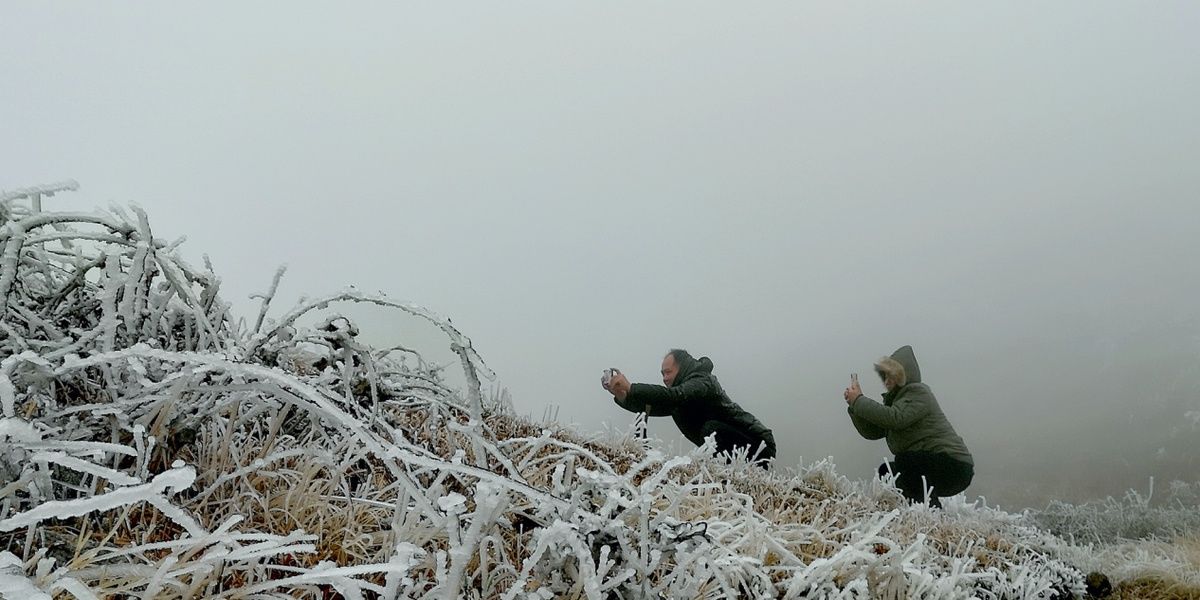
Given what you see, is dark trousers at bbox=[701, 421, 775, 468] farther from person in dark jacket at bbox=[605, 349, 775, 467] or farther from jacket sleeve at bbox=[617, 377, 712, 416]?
jacket sleeve at bbox=[617, 377, 712, 416]

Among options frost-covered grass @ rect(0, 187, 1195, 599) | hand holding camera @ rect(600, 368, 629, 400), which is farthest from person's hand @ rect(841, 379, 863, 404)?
frost-covered grass @ rect(0, 187, 1195, 599)

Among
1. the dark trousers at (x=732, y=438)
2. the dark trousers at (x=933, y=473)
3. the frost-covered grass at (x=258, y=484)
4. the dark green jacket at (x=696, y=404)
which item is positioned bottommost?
the dark trousers at (x=933, y=473)

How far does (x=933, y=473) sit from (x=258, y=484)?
19.4 ft

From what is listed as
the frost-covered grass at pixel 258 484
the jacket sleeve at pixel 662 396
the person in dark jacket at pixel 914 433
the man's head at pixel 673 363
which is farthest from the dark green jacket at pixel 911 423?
the frost-covered grass at pixel 258 484

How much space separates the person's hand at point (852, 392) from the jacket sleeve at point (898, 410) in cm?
5

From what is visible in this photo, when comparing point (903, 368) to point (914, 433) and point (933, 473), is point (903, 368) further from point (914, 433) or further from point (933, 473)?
point (933, 473)

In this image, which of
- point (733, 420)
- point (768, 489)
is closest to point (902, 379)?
point (733, 420)

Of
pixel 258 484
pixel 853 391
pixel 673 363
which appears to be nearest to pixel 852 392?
pixel 853 391

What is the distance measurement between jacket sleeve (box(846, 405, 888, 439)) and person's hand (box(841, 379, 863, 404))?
0.18 ft

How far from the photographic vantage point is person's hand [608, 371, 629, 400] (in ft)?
21.1

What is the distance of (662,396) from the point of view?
6.48m

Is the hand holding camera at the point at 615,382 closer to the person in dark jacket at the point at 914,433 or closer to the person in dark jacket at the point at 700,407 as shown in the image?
the person in dark jacket at the point at 700,407

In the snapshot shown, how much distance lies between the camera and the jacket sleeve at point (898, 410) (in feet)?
21.0

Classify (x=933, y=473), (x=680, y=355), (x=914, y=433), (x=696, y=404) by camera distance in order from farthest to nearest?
(x=680, y=355) < (x=696, y=404) < (x=914, y=433) < (x=933, y=473)
